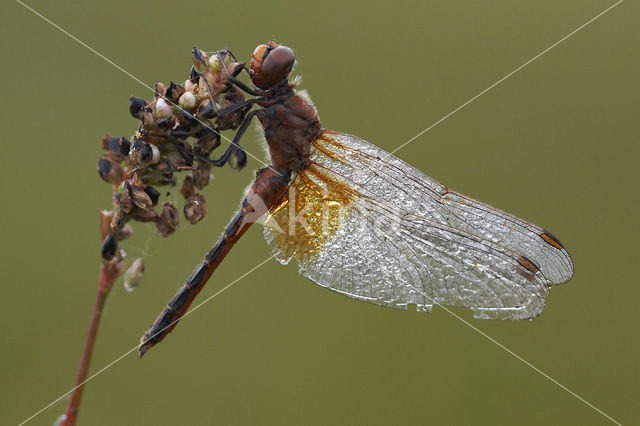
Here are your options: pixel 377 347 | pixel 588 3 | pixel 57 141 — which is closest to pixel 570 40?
pixel 588 3

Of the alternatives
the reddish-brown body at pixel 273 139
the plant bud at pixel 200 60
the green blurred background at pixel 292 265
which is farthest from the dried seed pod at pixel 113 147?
the green blurred background at pixel 292 265

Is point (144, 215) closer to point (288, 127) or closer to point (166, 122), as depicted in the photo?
point (166, 122)

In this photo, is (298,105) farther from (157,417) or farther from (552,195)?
(552,195)

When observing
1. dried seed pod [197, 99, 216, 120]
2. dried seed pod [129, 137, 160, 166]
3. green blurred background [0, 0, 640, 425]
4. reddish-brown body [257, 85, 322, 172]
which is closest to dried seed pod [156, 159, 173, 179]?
dried seed pod [129, 137, 160, 166]

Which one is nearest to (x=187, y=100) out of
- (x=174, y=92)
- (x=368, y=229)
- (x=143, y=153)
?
(x=174, y=92)

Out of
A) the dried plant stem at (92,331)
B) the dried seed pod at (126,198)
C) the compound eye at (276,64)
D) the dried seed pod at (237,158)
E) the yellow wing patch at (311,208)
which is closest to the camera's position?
the dried plant stem at (92,331)

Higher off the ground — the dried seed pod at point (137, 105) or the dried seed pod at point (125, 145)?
the dried seed pod at point (137, 105)

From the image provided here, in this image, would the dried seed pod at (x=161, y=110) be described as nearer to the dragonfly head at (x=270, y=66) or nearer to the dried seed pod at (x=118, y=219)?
the dried seed pod at (x=118, y=219)

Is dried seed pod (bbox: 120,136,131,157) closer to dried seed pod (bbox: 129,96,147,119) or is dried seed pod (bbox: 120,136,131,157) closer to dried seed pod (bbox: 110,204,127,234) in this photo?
dried seed pod (bbox: 129,96,147,119)
